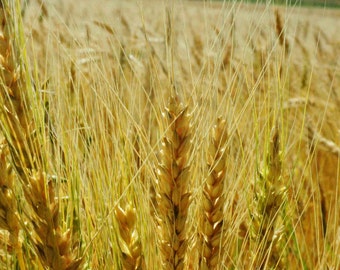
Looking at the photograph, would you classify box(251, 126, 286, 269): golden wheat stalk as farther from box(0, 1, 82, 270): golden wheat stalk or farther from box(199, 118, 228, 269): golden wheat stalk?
box(0, 1, 82, 270): golden wheat stalk

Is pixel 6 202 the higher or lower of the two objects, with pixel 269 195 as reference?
higher

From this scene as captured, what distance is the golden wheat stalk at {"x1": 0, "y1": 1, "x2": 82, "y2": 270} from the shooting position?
0.65m

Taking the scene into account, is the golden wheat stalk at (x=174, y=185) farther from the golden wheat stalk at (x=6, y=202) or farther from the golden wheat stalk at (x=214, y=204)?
the golden wheat stalk at (x=6, y=202)

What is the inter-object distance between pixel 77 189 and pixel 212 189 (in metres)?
0.19

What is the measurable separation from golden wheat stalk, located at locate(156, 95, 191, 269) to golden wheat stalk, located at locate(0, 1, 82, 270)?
116 millimetres

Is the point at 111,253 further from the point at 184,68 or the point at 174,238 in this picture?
the point at 184,68

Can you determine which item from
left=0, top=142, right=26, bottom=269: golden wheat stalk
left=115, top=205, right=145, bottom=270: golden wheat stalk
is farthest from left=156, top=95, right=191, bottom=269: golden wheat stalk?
left=0, top=142, right=26, bottom=269: golden wheat stalk

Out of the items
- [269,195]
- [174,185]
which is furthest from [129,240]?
[269,195]

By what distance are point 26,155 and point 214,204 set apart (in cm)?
25

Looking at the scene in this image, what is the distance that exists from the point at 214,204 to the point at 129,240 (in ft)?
0.43

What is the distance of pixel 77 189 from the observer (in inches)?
32.5

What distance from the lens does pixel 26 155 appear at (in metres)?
0.75

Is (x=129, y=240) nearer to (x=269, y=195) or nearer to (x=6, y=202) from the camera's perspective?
(x=6, y=202)

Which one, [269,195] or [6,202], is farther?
[269,195]
